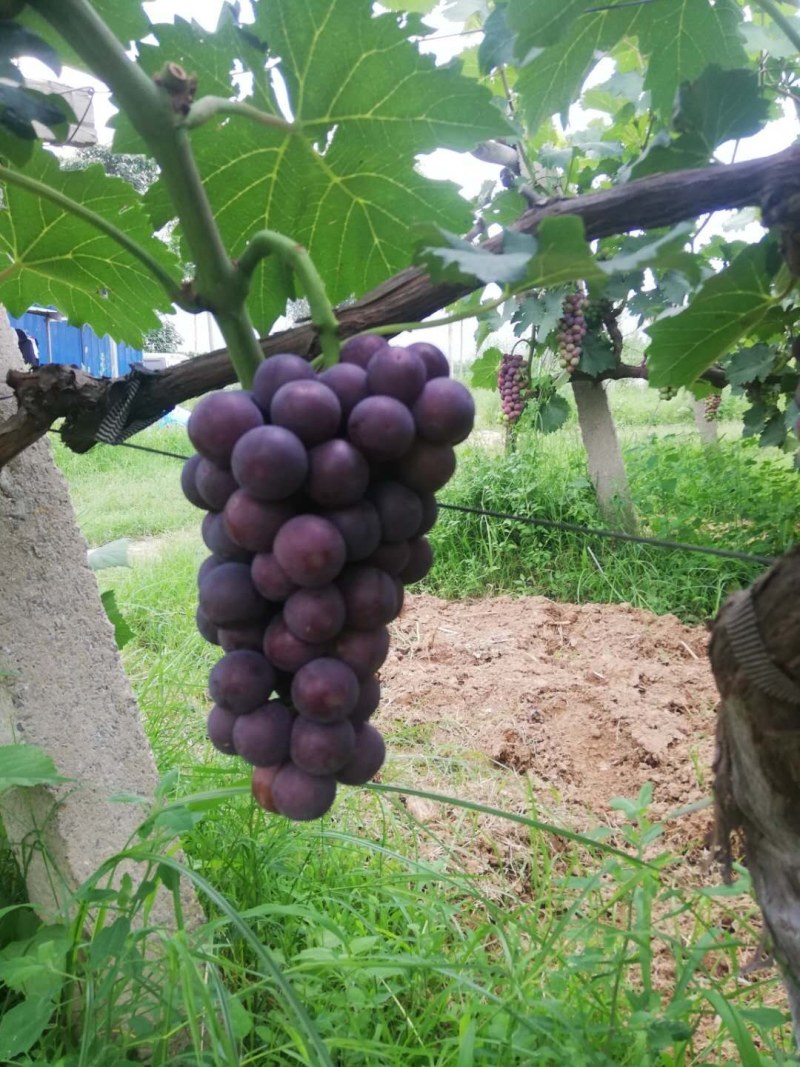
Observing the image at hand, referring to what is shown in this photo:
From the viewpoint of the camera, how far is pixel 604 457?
4.04 meters

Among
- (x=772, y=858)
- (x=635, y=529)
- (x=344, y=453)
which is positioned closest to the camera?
(x=344, y=453)

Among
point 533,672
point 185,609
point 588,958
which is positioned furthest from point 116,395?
point 185,609

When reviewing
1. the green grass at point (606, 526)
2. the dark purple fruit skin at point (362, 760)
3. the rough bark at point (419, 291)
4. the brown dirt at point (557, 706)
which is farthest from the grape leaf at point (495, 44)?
the green grass at point (606, 526)

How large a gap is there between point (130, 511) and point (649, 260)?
557cm

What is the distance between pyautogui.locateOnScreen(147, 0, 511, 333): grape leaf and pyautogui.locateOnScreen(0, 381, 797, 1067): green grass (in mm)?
740

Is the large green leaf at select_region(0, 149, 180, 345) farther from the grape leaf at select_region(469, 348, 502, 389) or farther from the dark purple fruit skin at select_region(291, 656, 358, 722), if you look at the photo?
the grape leaf at select_region(469, 348, 502, 389)

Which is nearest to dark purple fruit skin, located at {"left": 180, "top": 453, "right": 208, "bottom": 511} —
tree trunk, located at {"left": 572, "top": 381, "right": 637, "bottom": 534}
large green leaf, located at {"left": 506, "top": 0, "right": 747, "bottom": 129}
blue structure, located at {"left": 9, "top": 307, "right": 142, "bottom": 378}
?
large green leaf, located at {"left": 506, "top": 0, "right": 747, "bottom": 129}

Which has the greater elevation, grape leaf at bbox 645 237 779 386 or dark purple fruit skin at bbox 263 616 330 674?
grape leaf at bbox 645 237 779 386

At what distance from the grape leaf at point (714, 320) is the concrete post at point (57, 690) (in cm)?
110

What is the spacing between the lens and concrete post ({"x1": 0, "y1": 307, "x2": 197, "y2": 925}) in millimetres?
1487

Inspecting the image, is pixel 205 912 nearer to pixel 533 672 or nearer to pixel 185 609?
pixel 533 672

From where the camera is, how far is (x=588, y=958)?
1.24m

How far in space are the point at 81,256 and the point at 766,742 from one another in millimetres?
1118

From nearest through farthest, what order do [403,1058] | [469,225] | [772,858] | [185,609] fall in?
[772,858] → [469,225] → [403,1058] → [185,609]
